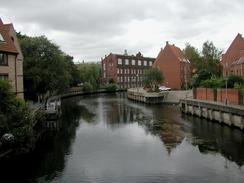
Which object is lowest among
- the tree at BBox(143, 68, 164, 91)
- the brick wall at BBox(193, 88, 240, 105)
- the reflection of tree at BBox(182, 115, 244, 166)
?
the reflection of tree at BBox(182, 115, 244, 166)

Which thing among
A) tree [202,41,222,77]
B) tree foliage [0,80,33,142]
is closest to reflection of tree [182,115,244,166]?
tree foliage [0,80,33,142]

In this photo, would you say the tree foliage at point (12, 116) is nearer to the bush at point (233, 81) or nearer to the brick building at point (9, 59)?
the brick building at point (9, 59)

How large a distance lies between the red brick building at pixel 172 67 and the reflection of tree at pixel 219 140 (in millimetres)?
52316

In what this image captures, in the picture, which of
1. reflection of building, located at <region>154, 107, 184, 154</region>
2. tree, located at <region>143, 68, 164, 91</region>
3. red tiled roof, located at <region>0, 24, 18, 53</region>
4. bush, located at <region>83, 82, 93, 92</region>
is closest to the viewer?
reflection of building, located at <region>154, 107, 184, 154</region>

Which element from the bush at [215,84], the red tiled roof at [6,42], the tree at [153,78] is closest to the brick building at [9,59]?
the red tiled roof at [6,42]

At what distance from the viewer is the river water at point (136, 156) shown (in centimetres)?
2061

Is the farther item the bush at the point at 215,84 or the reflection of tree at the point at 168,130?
the bush at the point at 215,84

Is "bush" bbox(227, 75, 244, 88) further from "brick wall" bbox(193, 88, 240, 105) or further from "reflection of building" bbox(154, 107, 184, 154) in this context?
"reflection of building" bbox(154, 107, 184, 154)

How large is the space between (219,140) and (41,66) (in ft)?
101

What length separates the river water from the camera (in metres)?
20.6

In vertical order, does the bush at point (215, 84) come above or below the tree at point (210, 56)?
below

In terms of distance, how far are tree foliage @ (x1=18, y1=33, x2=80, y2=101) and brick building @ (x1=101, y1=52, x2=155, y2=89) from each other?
66.7 m

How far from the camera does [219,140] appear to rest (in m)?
30.2

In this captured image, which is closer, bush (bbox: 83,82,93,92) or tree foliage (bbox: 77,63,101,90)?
bush (bbox: 83,82,93,92)
